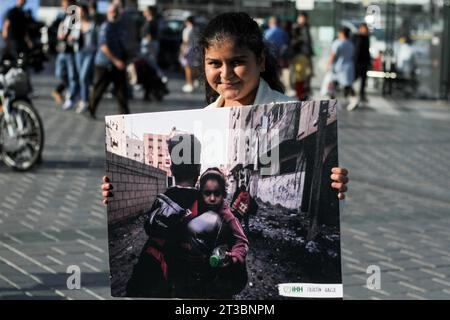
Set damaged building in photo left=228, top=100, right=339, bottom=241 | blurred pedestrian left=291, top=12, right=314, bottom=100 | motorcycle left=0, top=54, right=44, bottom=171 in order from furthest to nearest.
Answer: blurred pedestrian left=291, top=12, right=314, bottom=100 → motorcycle left=0, top=54, right=44, bottom=171 → damaged building in photo left=228, top=100, right=339, bottom=241

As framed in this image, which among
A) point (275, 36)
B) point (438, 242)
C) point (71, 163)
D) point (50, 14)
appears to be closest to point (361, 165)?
point (71, 163)

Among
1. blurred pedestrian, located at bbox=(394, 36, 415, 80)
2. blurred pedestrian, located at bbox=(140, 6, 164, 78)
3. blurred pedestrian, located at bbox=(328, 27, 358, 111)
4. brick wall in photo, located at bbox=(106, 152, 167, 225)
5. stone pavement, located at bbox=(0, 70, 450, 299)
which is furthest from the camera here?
blurred pedestrian, located at bbox=(394, 36, 415, 80)

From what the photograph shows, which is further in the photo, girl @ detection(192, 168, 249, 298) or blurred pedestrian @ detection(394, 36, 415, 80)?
blurred pedestrian @ detection(394, 36, 415, 80)

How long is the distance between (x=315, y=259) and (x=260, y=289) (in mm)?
193

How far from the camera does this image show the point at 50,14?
146ft

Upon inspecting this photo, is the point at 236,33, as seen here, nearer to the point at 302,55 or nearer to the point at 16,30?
the point at 16,30

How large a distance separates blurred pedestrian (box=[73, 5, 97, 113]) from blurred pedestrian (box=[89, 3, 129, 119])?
123 cm

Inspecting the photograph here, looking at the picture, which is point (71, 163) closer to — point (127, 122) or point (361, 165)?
point (361, 165)

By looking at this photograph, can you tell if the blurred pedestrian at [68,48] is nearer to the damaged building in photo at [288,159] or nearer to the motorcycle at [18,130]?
the motorcycle at [18,130]

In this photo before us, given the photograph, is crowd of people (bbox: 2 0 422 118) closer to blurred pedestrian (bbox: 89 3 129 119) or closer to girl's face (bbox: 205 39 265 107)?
blurred pedestrian (bbox: 89 3 129 119)

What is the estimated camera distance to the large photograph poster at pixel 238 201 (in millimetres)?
3270

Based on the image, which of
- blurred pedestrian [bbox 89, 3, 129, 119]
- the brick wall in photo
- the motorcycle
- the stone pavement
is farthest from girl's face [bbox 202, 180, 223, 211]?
blurred pedestrian [bbox 89, 3, 129, 119]

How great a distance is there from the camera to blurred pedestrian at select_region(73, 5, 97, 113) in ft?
56.7

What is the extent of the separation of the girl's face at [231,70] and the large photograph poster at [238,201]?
0.37m
